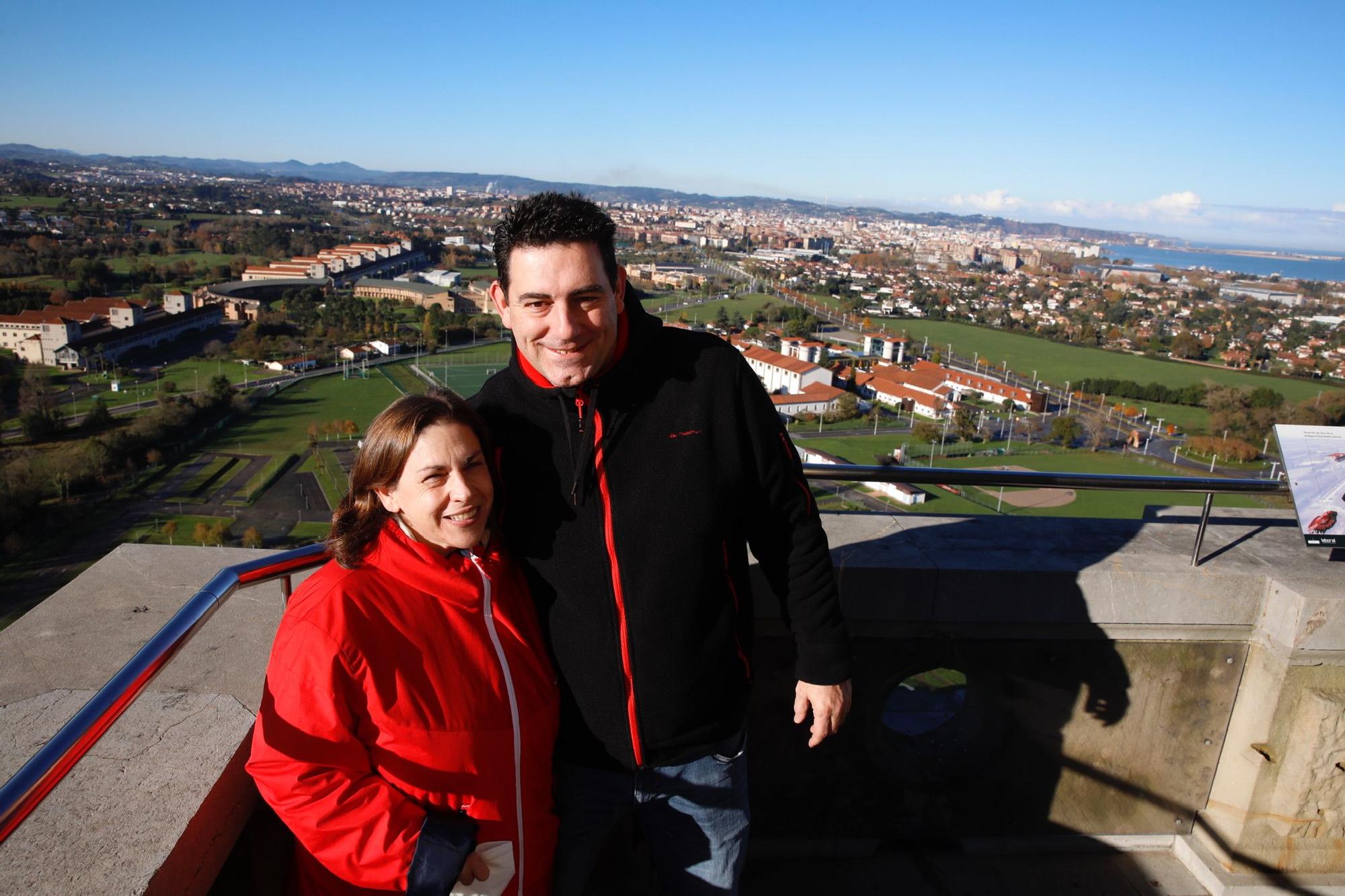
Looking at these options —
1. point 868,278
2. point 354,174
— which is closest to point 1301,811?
point 868,278

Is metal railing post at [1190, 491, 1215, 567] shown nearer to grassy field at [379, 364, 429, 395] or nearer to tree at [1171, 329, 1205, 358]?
grassy field at [379, 364, 429, 395]

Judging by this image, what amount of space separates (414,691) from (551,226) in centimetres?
84

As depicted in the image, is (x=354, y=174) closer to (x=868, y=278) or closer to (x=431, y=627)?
(x=868, y=278)

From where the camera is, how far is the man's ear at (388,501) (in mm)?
1424

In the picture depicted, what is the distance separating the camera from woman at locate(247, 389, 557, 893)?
120cm

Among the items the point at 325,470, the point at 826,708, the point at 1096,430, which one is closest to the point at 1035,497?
the point at 1096,430

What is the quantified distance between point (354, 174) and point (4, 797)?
215979 millimetres

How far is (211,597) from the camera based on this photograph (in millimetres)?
1438

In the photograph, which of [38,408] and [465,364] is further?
[465,364]

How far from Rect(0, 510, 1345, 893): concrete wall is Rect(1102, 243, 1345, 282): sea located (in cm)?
10736

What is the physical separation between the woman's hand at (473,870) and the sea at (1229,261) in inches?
4311

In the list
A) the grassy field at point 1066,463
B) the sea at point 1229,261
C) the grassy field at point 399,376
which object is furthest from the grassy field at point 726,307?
the sea at point 1229,261

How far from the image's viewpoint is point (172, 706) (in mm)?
1606

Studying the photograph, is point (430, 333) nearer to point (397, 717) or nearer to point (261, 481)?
point (261, 481)
